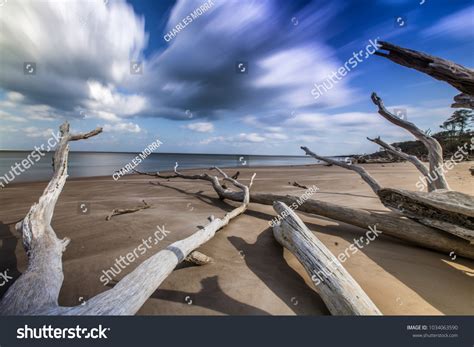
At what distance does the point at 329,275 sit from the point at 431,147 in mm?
5706

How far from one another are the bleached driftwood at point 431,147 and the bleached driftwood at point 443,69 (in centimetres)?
250

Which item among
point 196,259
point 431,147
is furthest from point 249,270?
point 431,147

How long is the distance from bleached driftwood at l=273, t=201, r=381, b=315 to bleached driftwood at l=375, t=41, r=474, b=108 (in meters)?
3.34

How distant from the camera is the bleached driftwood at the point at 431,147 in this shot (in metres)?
5.36

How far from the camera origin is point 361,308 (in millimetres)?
1949

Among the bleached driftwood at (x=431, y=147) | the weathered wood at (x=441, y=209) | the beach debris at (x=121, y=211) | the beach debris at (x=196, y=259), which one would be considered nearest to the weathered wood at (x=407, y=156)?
the bleached driftwood at (x=431, y=147)

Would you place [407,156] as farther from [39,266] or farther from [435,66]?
[39,266]

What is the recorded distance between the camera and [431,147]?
5.59 m

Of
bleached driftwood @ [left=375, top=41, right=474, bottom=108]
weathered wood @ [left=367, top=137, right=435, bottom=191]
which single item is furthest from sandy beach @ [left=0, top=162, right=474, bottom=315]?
weathered wood @ [left=367, top=137, right=435, bottom=191]

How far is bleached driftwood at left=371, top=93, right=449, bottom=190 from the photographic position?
5.36 meters

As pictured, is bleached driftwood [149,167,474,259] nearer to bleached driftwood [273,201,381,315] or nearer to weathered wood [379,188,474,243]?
weathered wood [379,188,474,243]

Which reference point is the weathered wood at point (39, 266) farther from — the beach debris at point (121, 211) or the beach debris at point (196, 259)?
the beach debris at point (196, 259)
